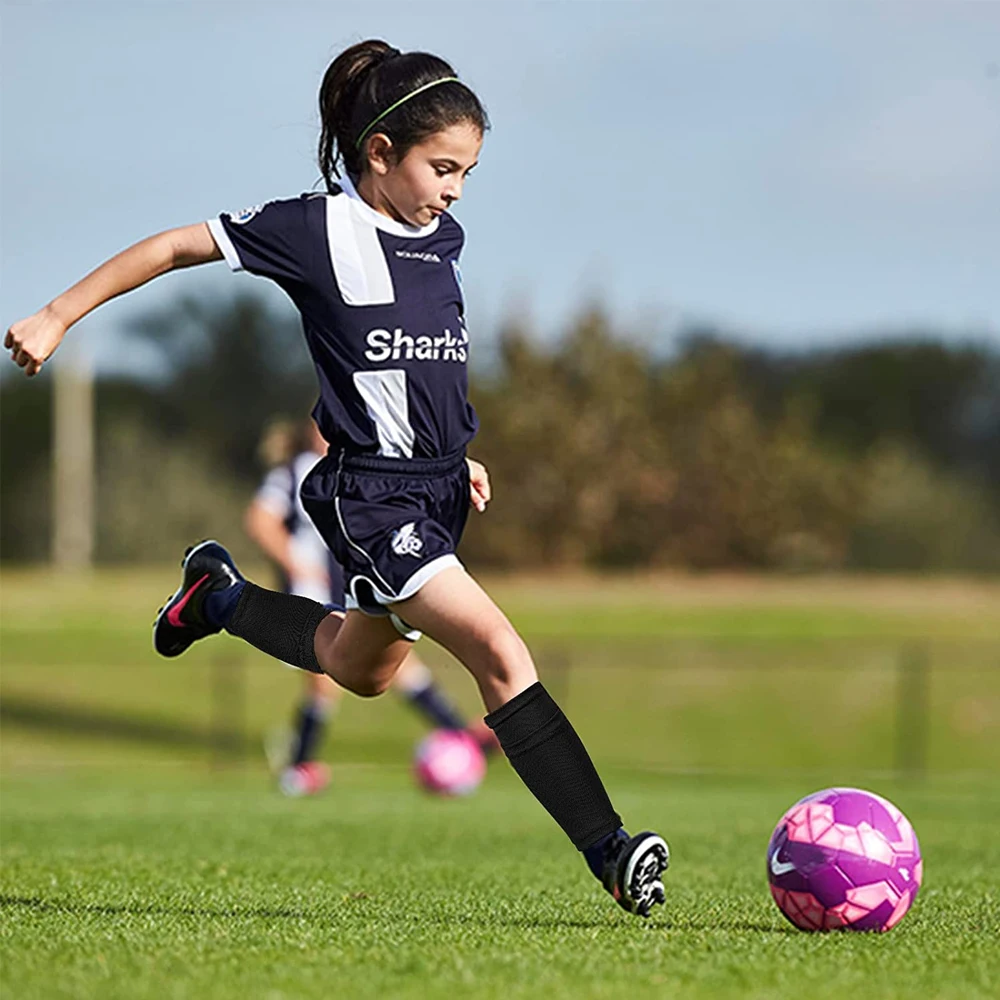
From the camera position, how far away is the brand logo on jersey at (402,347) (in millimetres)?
4879

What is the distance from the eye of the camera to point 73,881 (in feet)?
19.8

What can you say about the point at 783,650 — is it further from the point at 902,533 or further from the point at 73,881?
the point at 73,881

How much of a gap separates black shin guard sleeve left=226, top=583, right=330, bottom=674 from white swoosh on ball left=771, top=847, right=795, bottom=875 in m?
1.64

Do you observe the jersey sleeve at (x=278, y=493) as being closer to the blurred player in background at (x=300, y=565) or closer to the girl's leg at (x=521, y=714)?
the blurred player in background at (x=300, y=565)

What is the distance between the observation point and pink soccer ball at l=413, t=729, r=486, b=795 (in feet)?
41.5

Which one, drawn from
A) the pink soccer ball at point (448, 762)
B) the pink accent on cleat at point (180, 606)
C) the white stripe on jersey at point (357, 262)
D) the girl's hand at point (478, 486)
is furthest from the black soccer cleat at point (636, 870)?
the pink soccer ball at point (448, 762)

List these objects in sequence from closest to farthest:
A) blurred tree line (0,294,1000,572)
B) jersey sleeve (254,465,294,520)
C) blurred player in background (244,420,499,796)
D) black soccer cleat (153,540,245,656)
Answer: black soccer cleat (153,540,245,656)
blurred player in background (244,420,499,796)
jersey sleeve (254,465,294,520)
blurred tree line (0,294,1000,572)

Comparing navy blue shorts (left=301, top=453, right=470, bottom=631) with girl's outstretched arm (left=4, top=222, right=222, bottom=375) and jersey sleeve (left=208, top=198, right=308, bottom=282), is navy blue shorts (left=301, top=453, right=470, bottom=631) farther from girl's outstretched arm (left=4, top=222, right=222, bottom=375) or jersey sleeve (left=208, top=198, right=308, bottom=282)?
girl's outstretched arm (left=4, top=222, right=222, bottom=375)

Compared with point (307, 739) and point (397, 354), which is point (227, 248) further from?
point (307, 739)

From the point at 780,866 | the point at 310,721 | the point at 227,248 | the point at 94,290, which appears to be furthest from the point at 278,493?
the point at 780,866

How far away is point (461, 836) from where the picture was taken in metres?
8.82

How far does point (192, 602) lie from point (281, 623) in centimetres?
47

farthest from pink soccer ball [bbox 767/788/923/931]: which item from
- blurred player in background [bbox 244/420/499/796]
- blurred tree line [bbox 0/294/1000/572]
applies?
blurred tree line [bbox 0/294/1000/572]

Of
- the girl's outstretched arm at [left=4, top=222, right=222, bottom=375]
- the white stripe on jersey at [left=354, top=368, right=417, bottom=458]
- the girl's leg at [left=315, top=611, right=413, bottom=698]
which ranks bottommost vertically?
the girl's leg at [left=315, top=611, right=413, bottom=698]
